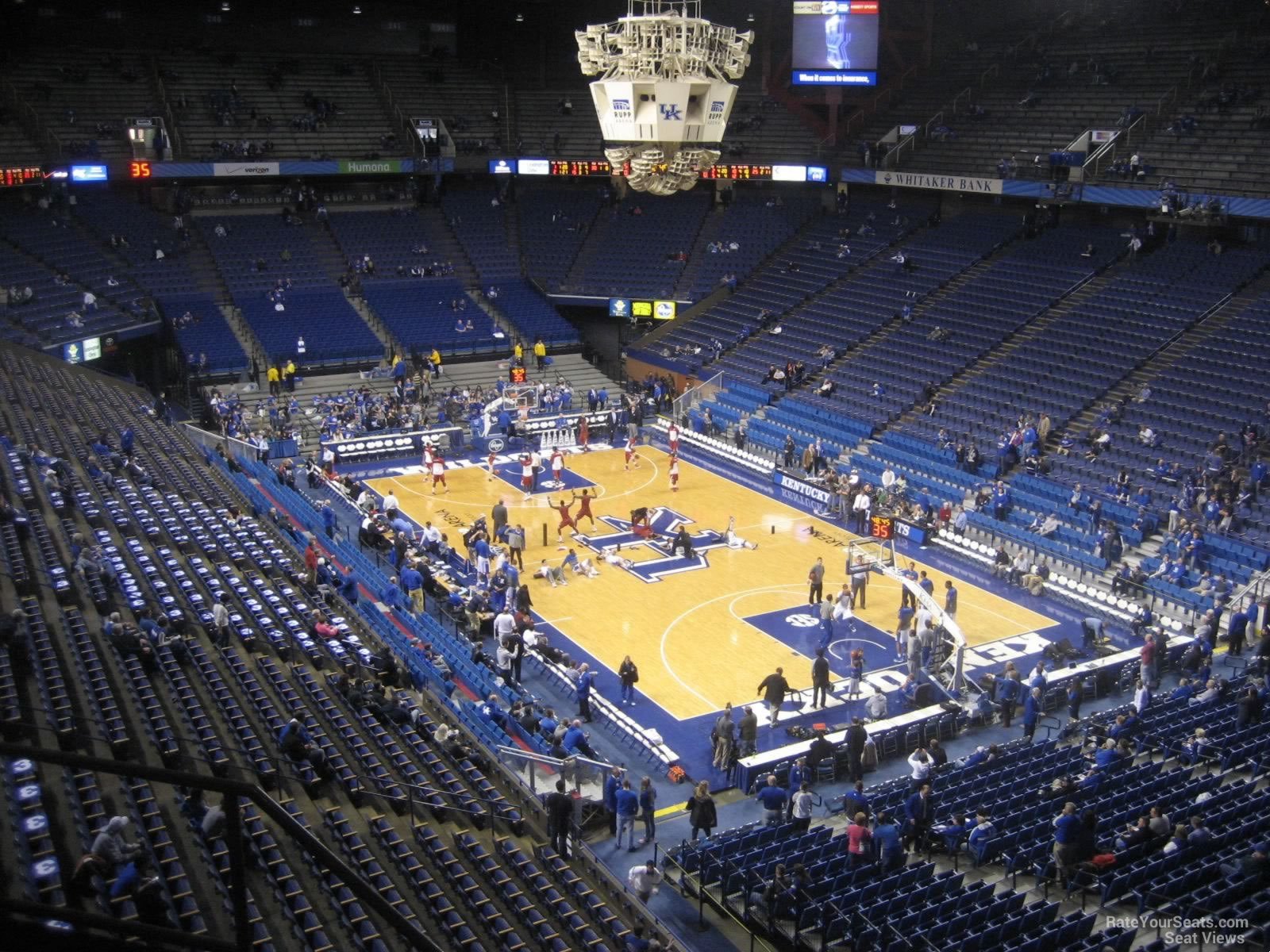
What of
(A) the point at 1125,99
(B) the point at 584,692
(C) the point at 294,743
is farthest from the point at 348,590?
(A) the point at 1125,99

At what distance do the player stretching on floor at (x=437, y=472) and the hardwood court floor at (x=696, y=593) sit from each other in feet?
0.93

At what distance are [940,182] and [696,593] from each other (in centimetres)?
2436

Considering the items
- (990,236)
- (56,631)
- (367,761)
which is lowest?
(367,761)

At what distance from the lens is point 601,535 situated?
32219 mm

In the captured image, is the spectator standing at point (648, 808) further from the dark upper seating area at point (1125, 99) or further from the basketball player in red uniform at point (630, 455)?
the dark upper seating area at point (1125, 99)

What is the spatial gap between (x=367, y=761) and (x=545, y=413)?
94.4 ft

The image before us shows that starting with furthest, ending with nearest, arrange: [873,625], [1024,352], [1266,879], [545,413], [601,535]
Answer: [545,413], [1024,352], [601,535], [873,625], [1266,879]

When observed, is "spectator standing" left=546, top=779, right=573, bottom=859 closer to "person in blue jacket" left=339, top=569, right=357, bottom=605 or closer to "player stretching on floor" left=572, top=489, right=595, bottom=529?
"person in blue jacket" left=339, top=569, right=357, bottom=605

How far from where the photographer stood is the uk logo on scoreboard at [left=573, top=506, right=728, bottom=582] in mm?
29953

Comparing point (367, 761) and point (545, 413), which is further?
point (545, 413)

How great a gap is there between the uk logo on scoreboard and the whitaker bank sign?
1876 cm

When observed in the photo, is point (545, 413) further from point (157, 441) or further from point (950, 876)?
point (950, 876)

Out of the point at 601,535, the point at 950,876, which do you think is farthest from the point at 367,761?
the point at 601,535

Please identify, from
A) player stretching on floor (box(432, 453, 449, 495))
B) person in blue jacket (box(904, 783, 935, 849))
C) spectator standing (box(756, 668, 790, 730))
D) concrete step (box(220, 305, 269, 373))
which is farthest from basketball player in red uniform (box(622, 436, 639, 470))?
person in blue jacket (box(904, 783, 935, 849))
